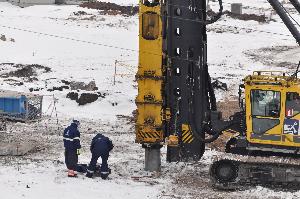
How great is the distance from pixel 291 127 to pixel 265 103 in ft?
2.88

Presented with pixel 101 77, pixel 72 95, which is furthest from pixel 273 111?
pixel 101 77

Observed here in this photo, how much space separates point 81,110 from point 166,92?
925 cm

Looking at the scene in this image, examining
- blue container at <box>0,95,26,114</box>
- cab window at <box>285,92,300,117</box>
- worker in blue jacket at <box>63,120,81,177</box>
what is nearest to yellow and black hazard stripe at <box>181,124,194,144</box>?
cab window at <box>285,92,300,117</box>

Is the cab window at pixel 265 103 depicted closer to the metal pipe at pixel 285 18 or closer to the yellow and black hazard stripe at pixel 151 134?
the metal pipe at pixel 285 18

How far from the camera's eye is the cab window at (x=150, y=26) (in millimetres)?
15852

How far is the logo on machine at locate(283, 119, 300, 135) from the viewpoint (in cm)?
1534

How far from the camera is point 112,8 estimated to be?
53.8m

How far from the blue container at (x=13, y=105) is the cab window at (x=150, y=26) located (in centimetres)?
753

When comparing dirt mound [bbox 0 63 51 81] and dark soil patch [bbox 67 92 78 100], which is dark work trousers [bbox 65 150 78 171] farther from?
dirt mound [bbox 0 63 51 81]

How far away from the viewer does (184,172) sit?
16891 millimetres

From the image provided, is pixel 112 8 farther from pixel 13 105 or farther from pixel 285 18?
pixel 285 18

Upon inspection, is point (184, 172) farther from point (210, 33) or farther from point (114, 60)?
point (210, 33)

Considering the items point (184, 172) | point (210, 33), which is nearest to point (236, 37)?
point (210, 33)

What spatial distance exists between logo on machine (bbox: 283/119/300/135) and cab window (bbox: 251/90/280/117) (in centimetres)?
33
